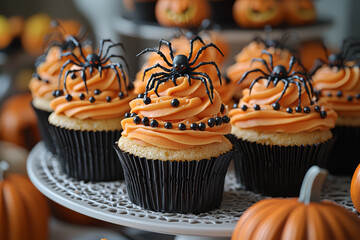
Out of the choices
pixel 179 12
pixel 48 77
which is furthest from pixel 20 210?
pixel 179 12

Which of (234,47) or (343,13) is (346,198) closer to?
(234,47)

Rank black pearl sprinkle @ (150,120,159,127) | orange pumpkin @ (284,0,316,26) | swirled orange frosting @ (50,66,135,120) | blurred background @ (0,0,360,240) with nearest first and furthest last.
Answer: black pearl sprinkle @ (150,120,159,127) < swirled orange frosting @ (50,66,135,120) < blurred background @ (0,0,360,240) < orange pumpkin @ (284,0,316,26)

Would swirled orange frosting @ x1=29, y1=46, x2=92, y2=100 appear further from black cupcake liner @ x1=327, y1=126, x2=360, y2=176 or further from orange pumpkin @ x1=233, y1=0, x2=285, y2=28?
black cupcake liner @ x1=327, y1=126, x2=360, y2=176

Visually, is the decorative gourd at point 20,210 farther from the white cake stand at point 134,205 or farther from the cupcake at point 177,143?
the cupcake at point 177,143

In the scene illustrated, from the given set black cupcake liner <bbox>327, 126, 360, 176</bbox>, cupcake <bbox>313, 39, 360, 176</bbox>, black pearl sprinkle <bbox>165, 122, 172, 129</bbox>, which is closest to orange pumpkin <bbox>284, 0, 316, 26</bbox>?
cupcake <bbox>313, 39, 360, 176</bbox>

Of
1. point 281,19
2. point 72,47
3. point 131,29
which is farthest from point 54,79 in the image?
point 281,19
